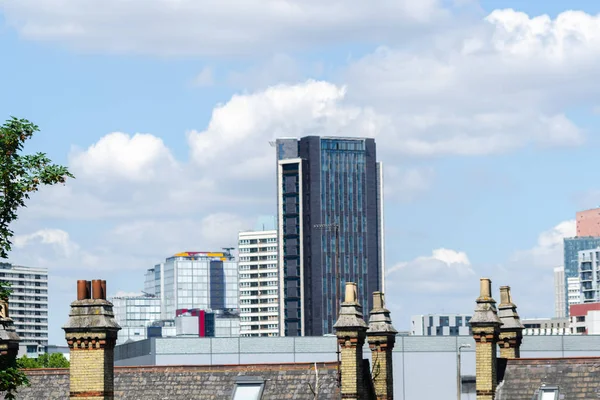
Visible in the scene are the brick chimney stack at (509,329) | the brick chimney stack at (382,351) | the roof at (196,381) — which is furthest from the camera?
the brick chimney stack at (509,329)

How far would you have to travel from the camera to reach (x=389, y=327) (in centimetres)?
5991

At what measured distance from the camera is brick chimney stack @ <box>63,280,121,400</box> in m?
46.9

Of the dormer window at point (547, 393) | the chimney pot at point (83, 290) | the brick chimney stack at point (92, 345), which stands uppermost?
the chimney pot at point (83, 290)

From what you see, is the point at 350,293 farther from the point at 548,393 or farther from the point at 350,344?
the point at 548,393

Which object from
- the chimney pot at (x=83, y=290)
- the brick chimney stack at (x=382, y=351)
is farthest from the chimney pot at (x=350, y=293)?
the chimney pot at (x=83, y=290)

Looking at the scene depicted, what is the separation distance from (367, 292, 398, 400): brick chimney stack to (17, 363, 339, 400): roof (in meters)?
3.00

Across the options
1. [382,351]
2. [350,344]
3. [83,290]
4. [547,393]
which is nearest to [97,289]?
[83,290]

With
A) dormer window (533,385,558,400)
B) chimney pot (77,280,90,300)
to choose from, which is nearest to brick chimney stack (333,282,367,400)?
dormer window (533,385,558,400)

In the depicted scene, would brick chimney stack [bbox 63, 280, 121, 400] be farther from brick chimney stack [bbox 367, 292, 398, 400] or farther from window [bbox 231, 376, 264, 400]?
brick chimney stack [bbox 367, 292, 398, 400]

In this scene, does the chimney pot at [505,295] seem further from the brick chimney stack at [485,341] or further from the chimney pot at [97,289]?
the chimney pot at [97,289]

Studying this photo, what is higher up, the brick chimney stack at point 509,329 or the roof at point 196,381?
the brick chimney stack at point 509,329

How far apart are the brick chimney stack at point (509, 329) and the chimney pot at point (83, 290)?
22237mm

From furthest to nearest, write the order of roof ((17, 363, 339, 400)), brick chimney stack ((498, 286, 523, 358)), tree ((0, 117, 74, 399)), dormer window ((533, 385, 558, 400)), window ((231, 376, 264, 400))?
1. brick chimney stack ((498, 286, 523, 358))
2. dormer window ((533, 385, 558, 400))
3. window ((231, 376, 264, 400))
4. roof ((17, 363, 339, 400))
5. tree ((0, 117, 74, 399))

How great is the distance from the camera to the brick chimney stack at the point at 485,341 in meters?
58.8
